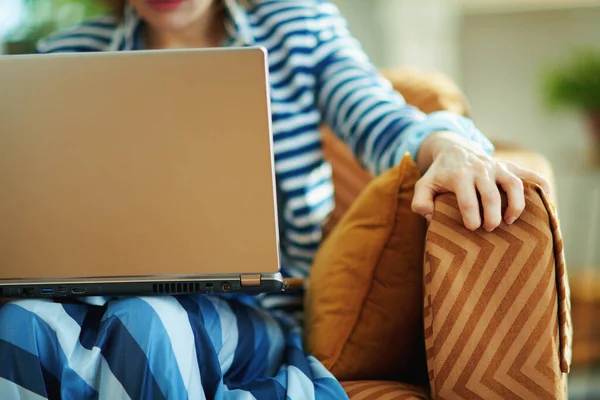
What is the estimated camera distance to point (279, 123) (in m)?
1.11

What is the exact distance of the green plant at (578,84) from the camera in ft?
6.81

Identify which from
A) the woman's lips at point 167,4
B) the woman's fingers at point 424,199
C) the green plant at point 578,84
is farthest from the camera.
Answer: the green plant at point 578,84

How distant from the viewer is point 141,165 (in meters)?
0.68

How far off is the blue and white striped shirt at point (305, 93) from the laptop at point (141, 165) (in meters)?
0.40

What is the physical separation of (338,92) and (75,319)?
60cm

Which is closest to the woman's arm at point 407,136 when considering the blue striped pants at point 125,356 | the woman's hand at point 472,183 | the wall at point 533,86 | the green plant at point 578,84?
the woman's hand at point 472,183

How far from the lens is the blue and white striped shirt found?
109 cm

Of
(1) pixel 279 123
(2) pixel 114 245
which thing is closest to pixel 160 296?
(2) pixel 114 245

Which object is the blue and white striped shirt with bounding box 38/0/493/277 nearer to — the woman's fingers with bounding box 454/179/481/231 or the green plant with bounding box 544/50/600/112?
the woman's fingers with bounding box 454/179/481/231

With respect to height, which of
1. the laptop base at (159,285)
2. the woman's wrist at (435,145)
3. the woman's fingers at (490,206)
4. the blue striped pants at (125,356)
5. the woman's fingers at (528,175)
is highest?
the woman's wrist at (435,145)

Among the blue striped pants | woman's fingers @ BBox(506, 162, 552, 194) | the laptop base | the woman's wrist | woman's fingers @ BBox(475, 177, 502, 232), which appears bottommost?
the blue striped pants

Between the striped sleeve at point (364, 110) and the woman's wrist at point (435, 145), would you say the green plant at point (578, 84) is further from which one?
the woman's wrist at point (435, 145)

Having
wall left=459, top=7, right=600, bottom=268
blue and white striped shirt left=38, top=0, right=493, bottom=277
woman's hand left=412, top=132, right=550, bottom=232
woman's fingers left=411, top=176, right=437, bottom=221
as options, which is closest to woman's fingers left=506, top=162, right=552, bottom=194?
woman's hand left=412, top=132, right=550, bottom=232

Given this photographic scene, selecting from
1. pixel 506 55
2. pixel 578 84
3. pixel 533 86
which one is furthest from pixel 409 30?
pixel 578 84
